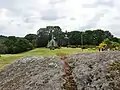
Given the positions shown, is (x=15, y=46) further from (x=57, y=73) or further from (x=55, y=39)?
(x=57, y=73)

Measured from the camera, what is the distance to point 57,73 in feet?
38.8

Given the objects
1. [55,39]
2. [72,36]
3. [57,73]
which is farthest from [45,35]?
[57,73]

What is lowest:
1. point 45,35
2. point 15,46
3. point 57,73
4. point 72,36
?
point 57,73

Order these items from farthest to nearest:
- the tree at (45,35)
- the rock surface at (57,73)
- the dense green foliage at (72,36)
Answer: the dense green foliage at (72,36) → the tree at (45,35) → the rock surface at (57,73)

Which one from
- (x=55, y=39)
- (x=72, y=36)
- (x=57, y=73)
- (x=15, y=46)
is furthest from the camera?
(x=72, y=36)

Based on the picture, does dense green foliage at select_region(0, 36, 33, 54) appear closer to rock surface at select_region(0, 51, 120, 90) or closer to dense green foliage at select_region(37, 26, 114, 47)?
dense green foliage at select_region(37, 26, 114, 47)

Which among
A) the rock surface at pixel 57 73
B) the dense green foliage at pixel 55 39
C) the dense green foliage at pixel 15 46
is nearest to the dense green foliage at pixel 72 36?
the dense green foliage at pixel 55 39

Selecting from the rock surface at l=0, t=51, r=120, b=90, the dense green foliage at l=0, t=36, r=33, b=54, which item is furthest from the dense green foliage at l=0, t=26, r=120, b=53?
the rock surface at l=0, t=51, r=120, b=90

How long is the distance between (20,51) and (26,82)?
399ft

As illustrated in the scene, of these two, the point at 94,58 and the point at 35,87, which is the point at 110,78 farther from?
the point at 35,87

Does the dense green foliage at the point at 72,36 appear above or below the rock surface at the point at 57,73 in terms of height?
above

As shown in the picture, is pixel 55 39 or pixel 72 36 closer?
pixel 55 39

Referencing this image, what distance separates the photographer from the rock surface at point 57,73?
11074mm

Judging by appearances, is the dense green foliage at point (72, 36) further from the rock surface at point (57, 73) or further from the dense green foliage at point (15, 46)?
the rock surface at point (57, 73)
